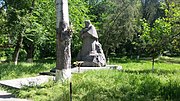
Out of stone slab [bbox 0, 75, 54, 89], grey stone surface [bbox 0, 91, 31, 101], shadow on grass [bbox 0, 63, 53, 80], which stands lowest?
grey stone surface [bbox 0, 91, 31, 101]

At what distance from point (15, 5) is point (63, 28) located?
8.29 m

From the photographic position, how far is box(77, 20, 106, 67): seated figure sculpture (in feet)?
50.3

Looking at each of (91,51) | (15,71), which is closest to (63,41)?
(15,71)

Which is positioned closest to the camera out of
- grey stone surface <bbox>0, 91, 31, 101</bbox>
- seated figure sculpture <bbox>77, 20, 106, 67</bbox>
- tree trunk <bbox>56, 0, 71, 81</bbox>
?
grey stone surface <bbox>0, 91, 31, 101</bbox>

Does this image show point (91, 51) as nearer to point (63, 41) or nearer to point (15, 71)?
point (15, 71)

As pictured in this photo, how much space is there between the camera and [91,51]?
51.9ft

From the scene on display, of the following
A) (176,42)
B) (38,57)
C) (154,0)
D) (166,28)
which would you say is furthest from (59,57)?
(38,57)

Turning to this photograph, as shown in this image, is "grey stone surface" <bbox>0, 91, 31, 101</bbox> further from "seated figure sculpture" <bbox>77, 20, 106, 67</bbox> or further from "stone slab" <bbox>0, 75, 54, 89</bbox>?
"seated figure sculpture" <bbox>77, 20, 106, 67</bbox>

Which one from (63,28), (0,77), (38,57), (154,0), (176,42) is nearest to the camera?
(63,28)

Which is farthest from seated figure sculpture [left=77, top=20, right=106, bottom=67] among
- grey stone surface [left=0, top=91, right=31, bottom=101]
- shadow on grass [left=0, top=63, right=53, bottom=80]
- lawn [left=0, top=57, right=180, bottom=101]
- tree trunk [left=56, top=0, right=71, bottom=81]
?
grey stone surface [left=0, top=91, right=31, bottom=101]

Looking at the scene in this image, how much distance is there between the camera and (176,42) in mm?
Answer: 14914

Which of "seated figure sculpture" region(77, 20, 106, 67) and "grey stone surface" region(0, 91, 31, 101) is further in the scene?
"seated figure sculpture" region(77, 20, 106, 67)

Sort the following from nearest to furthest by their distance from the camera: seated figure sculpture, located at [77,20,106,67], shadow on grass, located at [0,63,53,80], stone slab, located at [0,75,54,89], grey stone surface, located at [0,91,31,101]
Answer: grey stone surface, located at [0,91,31,101], stone slab, located at [0,75,54,89], shadow on grass, located at [0,63,53,80], seated figure sculpture, located at [77,20,106,67]

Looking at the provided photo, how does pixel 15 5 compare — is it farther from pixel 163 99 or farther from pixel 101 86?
pixel 163 99
